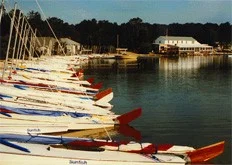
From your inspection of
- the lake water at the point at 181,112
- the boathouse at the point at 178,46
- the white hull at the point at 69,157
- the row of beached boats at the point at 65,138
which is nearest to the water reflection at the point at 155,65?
the lake water at the point at 181,112

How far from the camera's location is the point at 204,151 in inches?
657

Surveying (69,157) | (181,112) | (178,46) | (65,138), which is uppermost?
(178,46)

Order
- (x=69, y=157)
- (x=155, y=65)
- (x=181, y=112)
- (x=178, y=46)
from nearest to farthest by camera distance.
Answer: (x=69, y=157), (x=181, y=112), (x=155, y=65), (x=178, y=46)

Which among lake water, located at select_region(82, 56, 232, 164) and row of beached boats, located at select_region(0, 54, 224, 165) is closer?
row of beached boats, located at select_region(0, 54, 224, 165)

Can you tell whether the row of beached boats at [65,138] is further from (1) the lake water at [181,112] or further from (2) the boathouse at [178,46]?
(2) the boathouse at [178,46]

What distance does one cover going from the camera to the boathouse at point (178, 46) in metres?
162

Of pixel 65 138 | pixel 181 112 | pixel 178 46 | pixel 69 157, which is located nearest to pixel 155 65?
pixel 181 112

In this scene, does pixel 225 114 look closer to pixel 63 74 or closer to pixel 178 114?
pixel 178 114

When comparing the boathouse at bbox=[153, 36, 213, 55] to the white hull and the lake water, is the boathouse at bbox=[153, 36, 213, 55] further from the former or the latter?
the white hull

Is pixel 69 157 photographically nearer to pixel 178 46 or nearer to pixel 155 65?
pixel 155 65

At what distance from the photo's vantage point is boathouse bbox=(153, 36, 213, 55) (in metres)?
162

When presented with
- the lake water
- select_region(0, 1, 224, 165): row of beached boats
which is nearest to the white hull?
select_region(0, 1, 224, 165): row of beached boats

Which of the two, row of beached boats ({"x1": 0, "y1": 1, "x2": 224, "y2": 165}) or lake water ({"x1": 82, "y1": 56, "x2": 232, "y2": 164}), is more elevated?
row of beached boats ({"x1": 0, "y1": 1, "x2": 224, "y2": 165})

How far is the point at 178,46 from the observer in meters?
164
